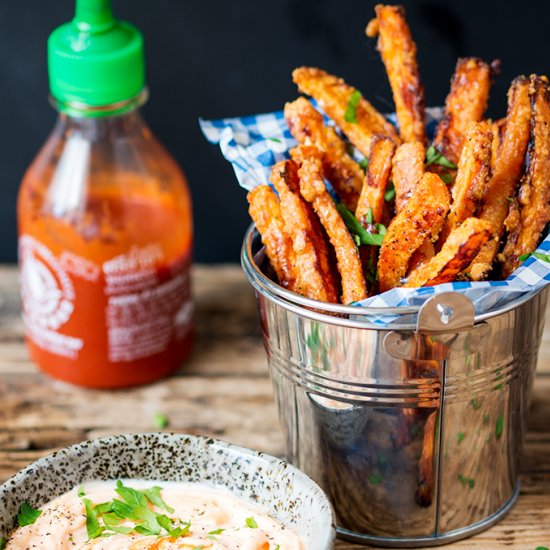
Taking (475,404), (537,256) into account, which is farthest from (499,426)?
(537,256)

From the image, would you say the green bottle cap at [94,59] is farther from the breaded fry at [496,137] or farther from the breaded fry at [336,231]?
the breaded fry at [496,137]

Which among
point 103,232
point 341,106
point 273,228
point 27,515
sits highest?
point 341,106

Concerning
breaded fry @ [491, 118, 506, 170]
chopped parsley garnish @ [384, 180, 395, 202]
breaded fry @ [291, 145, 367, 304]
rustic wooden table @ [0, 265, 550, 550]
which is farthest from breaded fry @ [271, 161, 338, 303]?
rustic wooden table @ [0, 265, 550, 550]

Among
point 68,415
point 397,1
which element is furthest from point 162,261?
point 397,1

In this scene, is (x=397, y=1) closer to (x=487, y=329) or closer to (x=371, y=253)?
(x=371, y=253)

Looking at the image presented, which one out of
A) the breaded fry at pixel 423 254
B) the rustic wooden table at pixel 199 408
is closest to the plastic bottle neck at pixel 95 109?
the rustic wooden table at pixel 199 408

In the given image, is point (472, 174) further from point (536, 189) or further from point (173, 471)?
point (173, 471)

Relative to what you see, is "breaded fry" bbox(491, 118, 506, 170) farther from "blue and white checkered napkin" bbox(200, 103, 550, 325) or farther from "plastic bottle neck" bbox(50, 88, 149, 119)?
"plastic bottle neck" bbox(50, 88, 149, 119)
